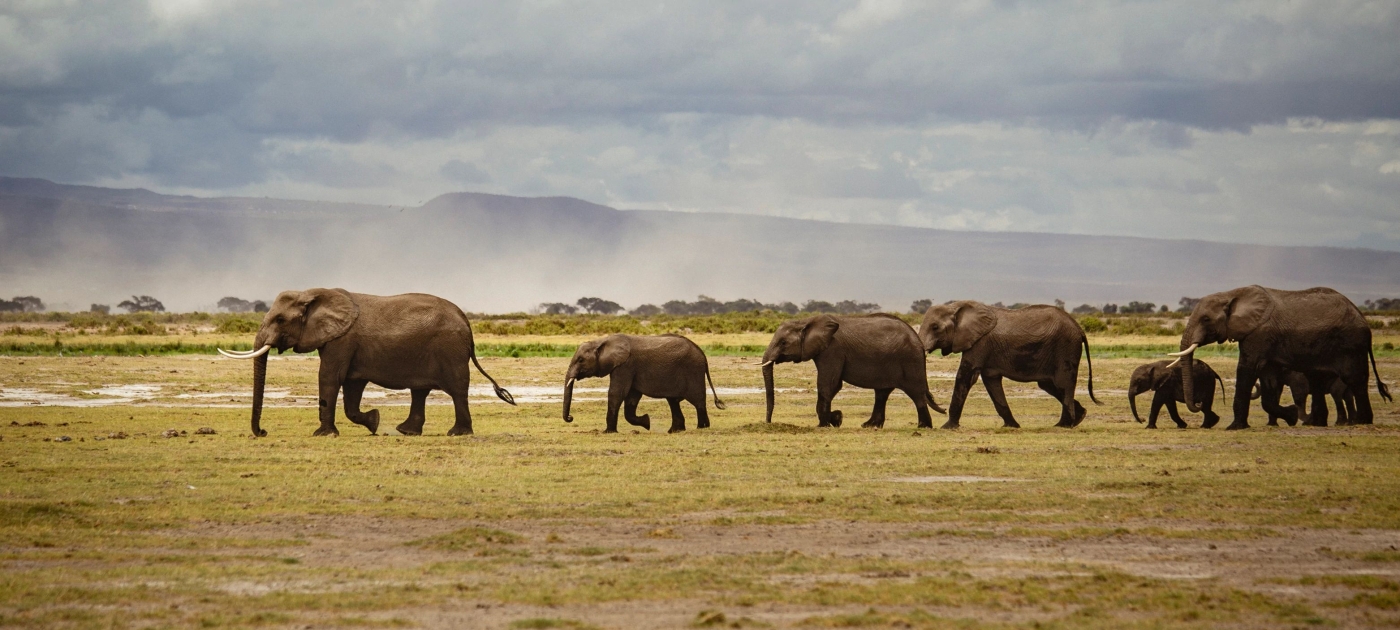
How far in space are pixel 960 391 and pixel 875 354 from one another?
58.6 inches

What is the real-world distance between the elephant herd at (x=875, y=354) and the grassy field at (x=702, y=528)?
34.2 inches

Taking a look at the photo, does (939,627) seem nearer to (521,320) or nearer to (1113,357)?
(1113,357)

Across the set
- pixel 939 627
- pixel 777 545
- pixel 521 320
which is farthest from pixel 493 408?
pixel 521 320

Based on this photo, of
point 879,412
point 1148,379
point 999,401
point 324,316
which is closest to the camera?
point 324,316

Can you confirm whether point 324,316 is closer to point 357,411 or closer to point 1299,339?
point 357,411

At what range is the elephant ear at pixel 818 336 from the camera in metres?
24.6

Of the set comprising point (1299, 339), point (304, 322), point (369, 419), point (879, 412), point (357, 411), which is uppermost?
point (1299, 339)

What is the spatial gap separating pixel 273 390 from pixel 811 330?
14309 millimetres

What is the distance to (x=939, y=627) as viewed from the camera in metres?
→ 9.28

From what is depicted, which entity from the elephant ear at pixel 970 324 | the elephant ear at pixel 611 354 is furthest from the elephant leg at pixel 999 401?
the elephant ear at pixel 611 354

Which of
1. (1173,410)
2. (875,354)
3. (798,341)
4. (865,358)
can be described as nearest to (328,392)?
(798,341)

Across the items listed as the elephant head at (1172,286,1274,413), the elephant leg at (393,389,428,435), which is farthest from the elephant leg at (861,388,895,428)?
the elephant leg at (393,389,428,435)

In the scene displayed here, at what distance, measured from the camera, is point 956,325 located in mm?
24766

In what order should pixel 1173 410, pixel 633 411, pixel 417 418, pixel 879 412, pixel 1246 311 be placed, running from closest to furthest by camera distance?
pixel 417 418 < pixel 633 411 < pixel 1246 311 < pixel 879 412 < pixel 1173 410
